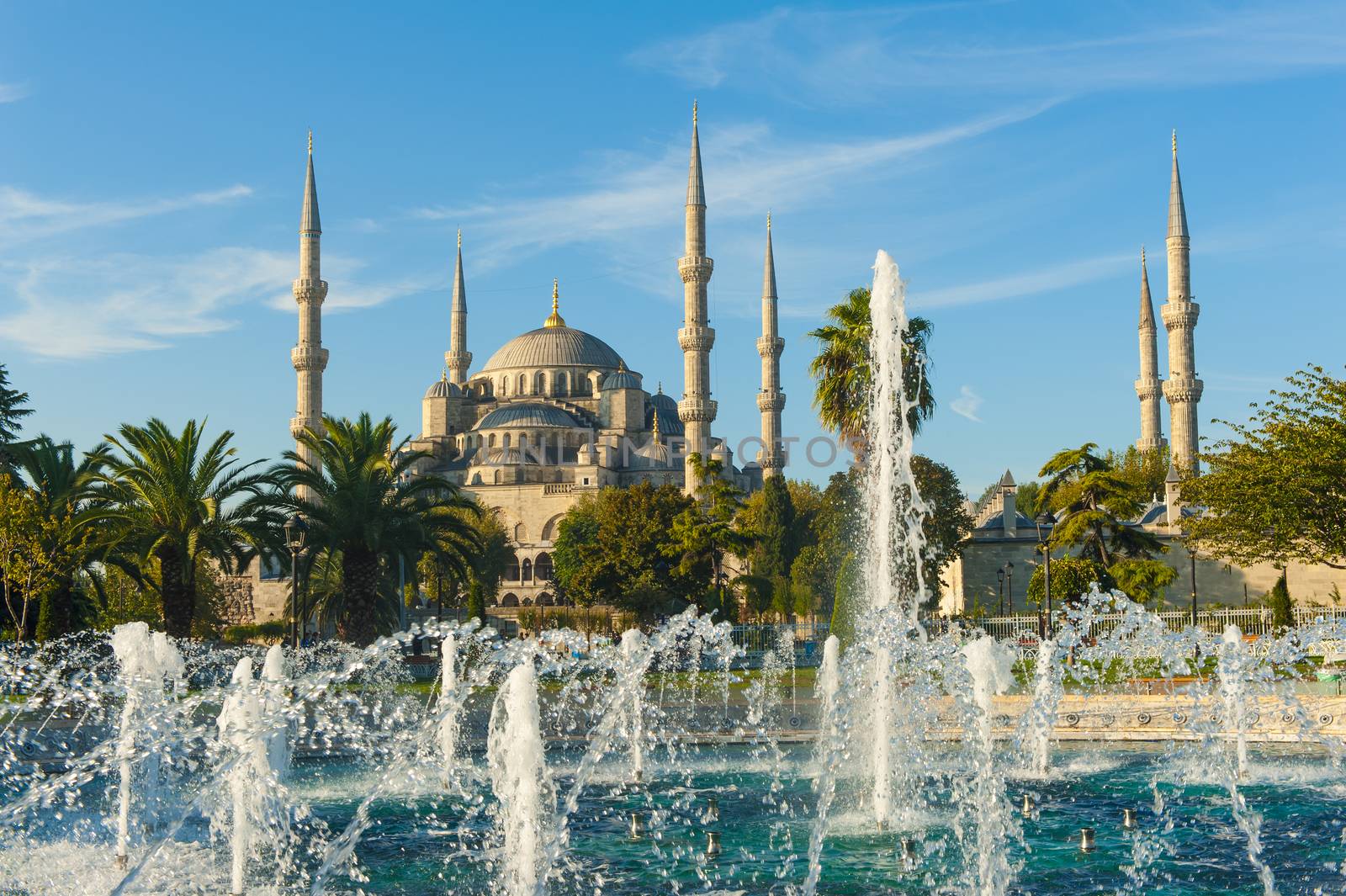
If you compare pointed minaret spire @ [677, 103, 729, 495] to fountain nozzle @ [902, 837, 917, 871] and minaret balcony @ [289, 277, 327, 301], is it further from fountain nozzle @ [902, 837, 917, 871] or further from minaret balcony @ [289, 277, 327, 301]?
fountain nozzle @ [902, 837, 917, 871]

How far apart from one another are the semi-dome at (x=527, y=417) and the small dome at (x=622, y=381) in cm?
281

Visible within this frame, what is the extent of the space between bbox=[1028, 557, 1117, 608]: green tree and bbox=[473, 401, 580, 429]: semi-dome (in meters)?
44.0

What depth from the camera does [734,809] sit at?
1009 cm

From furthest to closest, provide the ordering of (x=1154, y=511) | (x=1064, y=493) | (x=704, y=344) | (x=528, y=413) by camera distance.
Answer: (x=528, y=413), (x=704, y=344), (x=1154, y=511), (x=1064, y=493)

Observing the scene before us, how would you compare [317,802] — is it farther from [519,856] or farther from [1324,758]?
[1324,758]

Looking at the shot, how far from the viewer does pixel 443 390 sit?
73875mm

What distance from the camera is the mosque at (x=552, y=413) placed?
46.7 metres

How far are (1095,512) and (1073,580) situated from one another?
335 centimetres

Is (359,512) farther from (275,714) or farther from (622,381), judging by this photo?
(622,381)

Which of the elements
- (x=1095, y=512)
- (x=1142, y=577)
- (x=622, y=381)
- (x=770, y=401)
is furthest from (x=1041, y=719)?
(x=622, y=381)

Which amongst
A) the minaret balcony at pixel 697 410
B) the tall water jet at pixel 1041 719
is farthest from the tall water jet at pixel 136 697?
the minaret balcony at pixel 697 410

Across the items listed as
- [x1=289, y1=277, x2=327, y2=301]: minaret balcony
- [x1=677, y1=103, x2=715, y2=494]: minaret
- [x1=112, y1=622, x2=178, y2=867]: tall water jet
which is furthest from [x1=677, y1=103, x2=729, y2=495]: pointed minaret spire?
[x1=112, y1=622, x2=178, y2=867]: tall water jet

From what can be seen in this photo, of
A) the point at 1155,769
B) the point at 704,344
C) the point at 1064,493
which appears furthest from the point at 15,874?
the point at 704,344

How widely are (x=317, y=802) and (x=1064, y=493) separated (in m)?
23.4
